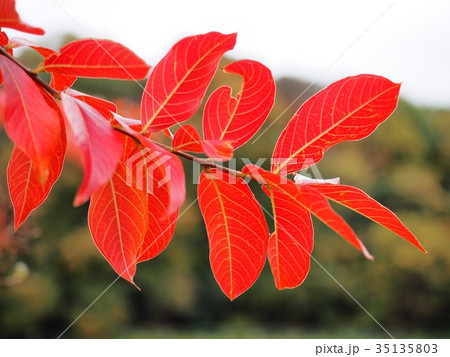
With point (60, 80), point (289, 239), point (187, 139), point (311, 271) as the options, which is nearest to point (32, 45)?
point (60, 80)

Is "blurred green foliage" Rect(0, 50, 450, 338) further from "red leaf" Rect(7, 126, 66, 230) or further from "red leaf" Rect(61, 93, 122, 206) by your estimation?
"red leaf" Rect(61, 93, 122, 206)

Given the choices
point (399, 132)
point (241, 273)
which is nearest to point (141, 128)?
point (241, 273)

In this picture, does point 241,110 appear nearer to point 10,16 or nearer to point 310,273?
point 10,16

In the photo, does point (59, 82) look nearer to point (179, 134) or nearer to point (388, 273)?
point (179, 134)

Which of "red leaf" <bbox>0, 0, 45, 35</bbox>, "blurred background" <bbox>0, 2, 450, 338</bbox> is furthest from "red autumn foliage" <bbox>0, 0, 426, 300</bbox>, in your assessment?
"blurred background" <bbox>0, 2, 450, 338</bbox>

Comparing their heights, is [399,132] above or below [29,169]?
below

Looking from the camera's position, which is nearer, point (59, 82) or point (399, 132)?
point (59, 82)
